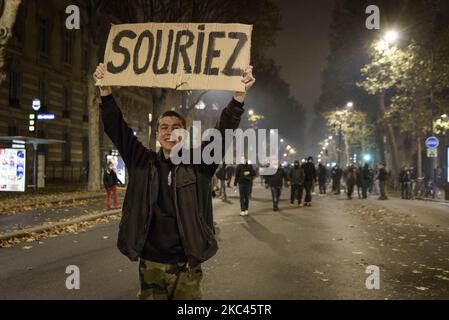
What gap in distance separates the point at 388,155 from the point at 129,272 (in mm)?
41934

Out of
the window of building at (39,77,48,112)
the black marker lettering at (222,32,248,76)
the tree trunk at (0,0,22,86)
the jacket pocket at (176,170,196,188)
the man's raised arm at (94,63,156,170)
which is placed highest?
the window of building at (39,77,48,112)

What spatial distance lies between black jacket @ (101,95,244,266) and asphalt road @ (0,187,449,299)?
2.75 m

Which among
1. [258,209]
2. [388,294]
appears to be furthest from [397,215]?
[388,294]

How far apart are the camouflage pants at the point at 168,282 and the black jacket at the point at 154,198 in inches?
4.0

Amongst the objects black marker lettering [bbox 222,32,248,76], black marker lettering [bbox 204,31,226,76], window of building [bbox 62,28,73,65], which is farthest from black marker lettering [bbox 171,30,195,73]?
window of building [bbox 62,28,73,65]

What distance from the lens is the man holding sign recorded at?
3.53 metres

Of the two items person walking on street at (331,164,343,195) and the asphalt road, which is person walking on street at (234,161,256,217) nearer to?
the asphalt road

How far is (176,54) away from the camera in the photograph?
4.64 m

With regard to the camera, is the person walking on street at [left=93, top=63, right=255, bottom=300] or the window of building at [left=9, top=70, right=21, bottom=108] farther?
the window of building at [left=9, top=70, right=21, bottom=108]

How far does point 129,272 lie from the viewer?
765 cm

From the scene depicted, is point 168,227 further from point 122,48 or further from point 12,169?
point 12,169

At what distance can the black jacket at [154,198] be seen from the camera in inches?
139

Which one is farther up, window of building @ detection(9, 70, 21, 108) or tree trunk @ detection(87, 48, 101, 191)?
window of building @ detection(9, 70, 21, 108)

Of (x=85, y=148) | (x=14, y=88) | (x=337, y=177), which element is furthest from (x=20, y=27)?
(x=337, y=177)
